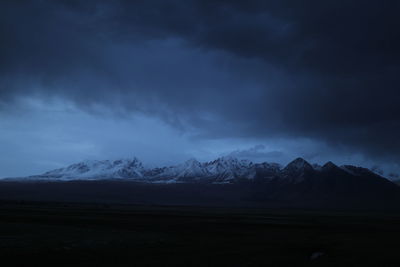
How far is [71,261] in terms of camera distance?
113 feet

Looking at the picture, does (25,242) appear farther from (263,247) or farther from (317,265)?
(317,265)

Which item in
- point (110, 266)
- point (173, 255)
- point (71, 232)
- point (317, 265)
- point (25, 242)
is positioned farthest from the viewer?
point (71, 232)

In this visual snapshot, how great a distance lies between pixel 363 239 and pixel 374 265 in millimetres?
22816

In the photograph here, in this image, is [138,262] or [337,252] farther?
[337,252]

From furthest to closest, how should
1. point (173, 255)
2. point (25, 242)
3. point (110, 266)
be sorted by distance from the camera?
point (25, 242)
point (173, 255)
point (110, 266)

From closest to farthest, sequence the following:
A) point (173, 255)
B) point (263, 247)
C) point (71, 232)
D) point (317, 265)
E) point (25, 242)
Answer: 1. point (317, 265)
2. point (173, 255)
3. point (25, 242)
4. point (263, 247)
5. point (71, 232)

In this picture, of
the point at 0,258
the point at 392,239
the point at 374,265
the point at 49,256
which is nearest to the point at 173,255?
the point at 49,256

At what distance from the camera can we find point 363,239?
186ft

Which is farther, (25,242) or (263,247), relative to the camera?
(263,247)

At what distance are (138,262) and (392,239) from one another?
1603 inches

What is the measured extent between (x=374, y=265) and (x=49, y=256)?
1189 inches

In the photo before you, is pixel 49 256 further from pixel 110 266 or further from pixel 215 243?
pixel 215 243

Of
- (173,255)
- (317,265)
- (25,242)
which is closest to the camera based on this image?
(317,265)

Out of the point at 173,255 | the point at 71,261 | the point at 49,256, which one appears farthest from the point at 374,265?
the point at 49,256
